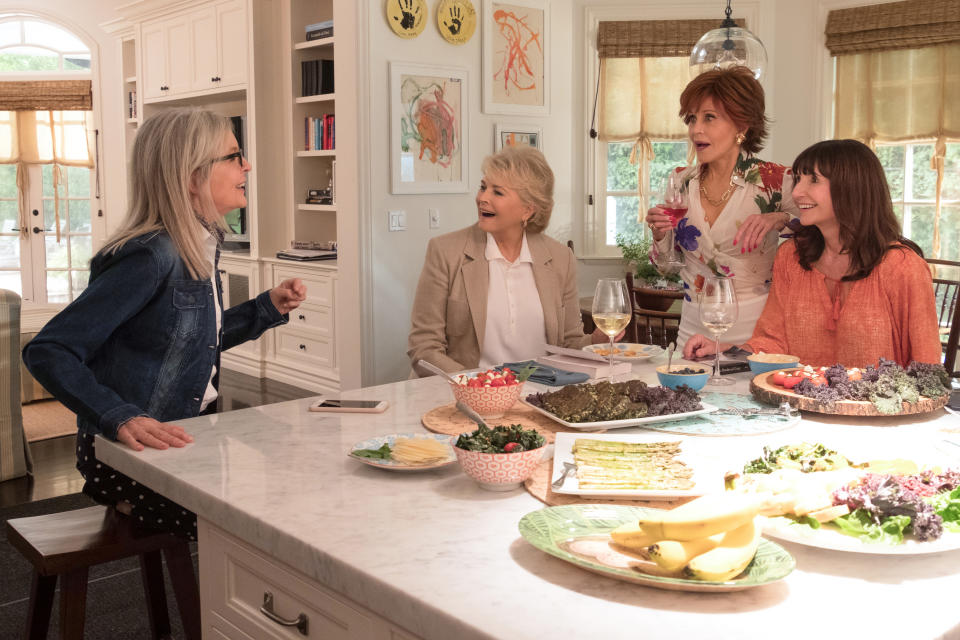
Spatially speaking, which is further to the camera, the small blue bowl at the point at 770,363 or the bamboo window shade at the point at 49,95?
the bamboo window shade at the point at 49,95

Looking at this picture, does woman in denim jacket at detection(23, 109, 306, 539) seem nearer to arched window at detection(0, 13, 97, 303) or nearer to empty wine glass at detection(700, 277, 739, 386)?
empty wine glass at detection(700, 277, 739, 386)

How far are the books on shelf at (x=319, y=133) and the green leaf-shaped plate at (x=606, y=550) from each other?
4.98 meters

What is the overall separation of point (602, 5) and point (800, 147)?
5.25 feet

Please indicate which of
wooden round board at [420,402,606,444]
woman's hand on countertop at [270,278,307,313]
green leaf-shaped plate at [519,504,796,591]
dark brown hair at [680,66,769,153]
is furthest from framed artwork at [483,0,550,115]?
green leaf-shaped plate at [519,504,796,591]

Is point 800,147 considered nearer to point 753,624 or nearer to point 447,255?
point 447,255

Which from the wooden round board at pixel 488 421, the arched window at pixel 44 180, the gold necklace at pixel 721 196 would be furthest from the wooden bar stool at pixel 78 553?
the arched window at pixel 44 180

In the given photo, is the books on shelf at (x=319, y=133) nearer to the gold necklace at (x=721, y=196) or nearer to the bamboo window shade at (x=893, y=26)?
the bamboo window shade at (x=893, y=26)

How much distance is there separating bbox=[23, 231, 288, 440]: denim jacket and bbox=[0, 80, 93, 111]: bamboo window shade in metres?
7.72

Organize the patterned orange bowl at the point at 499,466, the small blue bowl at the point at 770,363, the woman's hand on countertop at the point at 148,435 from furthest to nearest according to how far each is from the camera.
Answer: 1. the small blue bowl at the point at 770,363
2. the woman's hand on countertop at the point at 148,435
3. the patterned orange bowl at the point at 499,466

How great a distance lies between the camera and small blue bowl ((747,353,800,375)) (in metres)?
2.02

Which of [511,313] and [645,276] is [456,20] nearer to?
[645,276]

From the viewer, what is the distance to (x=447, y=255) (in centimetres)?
284

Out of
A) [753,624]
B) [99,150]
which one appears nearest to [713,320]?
[753,624]

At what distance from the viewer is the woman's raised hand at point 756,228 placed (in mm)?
2580
